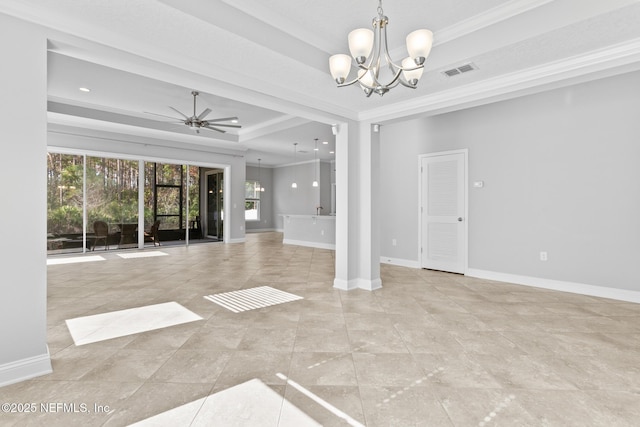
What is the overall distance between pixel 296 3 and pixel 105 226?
25.7ft

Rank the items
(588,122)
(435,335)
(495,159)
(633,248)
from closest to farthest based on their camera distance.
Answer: (435,335), (633,248), (588,122), (495,159)

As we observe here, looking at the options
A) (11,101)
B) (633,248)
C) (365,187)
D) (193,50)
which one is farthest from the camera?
(365,187)

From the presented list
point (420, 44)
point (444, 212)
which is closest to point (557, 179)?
point (444, 212)

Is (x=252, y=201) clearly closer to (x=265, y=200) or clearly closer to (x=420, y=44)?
(x=265, y=200)

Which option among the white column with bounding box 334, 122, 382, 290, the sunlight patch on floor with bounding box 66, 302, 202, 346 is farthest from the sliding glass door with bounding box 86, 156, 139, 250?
the white column with bounding box 334, 122, 382, 290

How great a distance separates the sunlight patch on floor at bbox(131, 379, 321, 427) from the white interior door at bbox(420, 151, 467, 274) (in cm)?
455

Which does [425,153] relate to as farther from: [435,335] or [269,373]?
[269,373]

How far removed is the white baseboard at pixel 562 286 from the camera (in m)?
4.06

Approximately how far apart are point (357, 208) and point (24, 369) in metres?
3.88

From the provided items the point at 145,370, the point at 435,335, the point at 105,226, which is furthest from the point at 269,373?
the point at 105,226

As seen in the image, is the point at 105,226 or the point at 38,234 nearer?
the point at 38,234

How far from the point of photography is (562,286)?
4.52 metres

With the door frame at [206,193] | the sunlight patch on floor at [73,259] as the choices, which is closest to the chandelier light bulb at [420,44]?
the sunlight patch on floor at [73,259]

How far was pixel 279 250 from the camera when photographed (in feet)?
27.9
